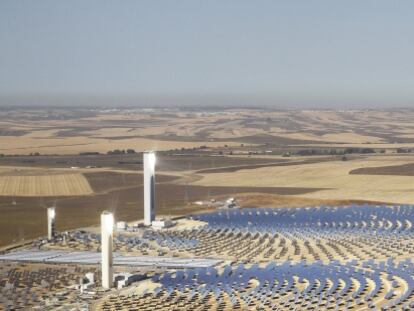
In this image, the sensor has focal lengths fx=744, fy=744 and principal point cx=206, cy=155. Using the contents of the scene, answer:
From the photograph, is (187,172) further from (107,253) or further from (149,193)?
(107,253)

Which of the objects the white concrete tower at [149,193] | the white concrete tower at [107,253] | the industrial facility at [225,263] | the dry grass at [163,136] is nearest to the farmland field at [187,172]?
the dry grass at [163,136]

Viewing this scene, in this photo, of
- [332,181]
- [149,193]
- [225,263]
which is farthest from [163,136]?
[225,263]

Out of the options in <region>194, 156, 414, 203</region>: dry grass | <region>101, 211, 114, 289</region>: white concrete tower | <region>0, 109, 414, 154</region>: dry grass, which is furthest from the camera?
<region>0, 109, 414, 154</region>: dry grass

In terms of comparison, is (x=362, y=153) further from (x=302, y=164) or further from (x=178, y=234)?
(x=178, y=234)

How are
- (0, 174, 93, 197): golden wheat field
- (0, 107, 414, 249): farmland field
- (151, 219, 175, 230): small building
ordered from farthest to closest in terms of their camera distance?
(0, 174, 93, 197): golden wheat field < (0, 107, 414, 249): farmland field < (151, 219, 175, 230): small building

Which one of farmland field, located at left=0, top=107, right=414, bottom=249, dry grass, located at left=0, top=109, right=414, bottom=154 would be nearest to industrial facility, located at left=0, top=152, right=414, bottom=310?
farmland field, located at left=0, top=107, right=414, bottom=249

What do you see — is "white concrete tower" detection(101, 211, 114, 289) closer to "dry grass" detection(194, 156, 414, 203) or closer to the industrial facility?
the industrial facility

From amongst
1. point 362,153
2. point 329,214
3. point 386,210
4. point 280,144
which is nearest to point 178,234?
point 329,214
